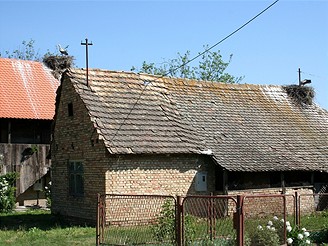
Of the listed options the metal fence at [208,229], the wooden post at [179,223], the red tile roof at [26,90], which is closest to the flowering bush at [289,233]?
the metal fence at [208,229]

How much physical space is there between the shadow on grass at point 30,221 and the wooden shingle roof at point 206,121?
361 centimetres

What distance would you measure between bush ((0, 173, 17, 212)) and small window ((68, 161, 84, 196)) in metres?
5.89

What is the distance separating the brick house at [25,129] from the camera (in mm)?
26109

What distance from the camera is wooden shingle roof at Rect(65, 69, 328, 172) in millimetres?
18781

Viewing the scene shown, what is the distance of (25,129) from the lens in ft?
90.0

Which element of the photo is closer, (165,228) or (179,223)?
(179,223)

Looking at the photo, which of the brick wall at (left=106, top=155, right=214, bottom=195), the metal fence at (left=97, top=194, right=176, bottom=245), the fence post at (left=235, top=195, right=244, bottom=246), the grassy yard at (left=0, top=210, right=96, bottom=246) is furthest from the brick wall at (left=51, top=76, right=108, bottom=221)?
the fence post at (left=235, top=195, right=244, bottom=246)

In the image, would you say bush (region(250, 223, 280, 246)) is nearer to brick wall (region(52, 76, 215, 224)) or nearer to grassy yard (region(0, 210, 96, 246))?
grassy yard (region(0, 210, 96, 246))

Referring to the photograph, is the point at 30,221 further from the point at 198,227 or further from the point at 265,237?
the point at 265,237

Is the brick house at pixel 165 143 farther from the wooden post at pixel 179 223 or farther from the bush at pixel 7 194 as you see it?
the wooden post at pixel 179 223

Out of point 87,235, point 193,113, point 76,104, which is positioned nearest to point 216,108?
point 193,113

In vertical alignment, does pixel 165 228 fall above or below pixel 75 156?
below

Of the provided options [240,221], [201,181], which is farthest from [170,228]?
[201,181]

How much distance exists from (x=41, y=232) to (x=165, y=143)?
5.18 metres
